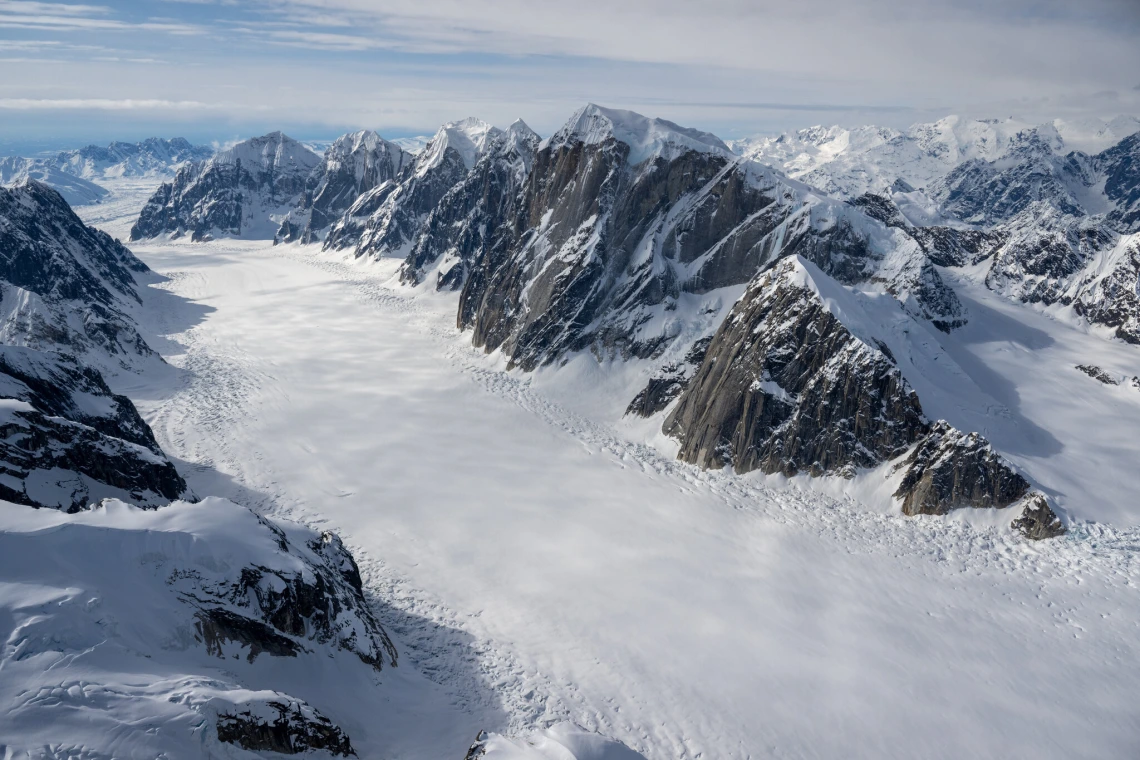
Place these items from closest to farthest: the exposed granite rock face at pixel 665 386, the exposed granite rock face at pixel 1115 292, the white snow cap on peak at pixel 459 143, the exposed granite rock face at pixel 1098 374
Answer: the exposed granite rock face at pixel 665 386 < the exposed granite rock face at pixel 1098 374 < the exposed granite rock face at pixel 1115 292 < the white snow cap on peak at pixel 459 143

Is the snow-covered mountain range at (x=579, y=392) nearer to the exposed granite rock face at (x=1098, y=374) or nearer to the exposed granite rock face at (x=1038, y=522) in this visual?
the exposed granite rock face at (x=1038, y=522)

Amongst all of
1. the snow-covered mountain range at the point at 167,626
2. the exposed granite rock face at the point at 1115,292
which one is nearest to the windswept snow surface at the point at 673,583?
the snow-covered mountain range at the point at 167,626

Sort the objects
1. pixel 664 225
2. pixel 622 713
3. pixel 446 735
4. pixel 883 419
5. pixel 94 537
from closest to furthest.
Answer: pixel 94 537
pixel 446 735
pixel 622 713
pixel 883 419
pixel 664 225

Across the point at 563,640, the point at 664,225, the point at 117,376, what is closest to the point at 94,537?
the point at 563,640

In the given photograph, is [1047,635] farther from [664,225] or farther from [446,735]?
[664,225]

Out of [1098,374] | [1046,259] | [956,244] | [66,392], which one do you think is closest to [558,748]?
[66,392]

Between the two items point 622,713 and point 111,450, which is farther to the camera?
point 111,450

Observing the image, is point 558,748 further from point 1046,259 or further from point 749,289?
point 1046,259
